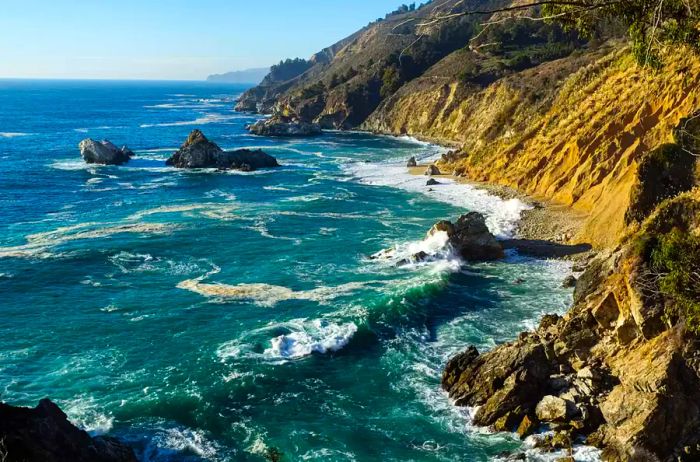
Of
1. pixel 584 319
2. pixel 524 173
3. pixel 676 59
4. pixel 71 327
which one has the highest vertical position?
pixel 676 59

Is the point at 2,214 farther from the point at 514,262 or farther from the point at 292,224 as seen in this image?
the point at 514,262

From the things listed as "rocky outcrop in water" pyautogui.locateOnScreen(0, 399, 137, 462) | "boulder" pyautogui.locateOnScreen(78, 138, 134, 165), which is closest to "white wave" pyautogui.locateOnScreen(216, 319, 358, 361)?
"rocky outcrop in water" pyautogui.locateOnScreen(0, 399, 137, 462)

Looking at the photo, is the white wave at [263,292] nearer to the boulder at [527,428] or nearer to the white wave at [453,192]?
the boulder at [527,428]

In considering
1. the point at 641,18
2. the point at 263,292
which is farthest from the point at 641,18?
the point at 263,292

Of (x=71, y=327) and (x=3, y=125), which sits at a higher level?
(x=3, y=125)

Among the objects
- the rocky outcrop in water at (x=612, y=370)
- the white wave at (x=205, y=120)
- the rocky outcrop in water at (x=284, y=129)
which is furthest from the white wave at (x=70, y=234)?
the white wave at (x=205, y=120)

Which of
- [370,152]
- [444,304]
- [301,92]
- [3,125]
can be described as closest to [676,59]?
[444,304]

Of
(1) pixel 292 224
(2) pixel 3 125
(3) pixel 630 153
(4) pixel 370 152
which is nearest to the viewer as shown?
(3) pixel 630 153
